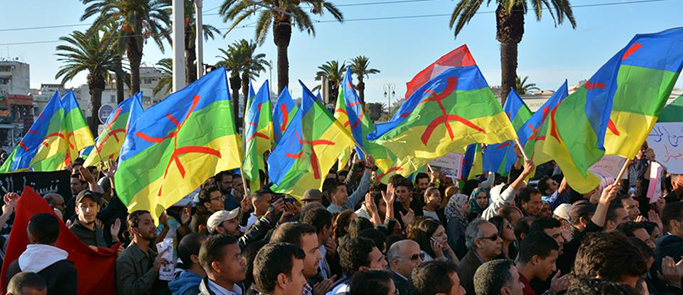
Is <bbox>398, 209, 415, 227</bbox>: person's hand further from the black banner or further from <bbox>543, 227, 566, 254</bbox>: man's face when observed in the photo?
the black banner

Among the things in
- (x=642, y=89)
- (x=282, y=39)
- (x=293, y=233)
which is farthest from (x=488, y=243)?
(x=282, y=39)

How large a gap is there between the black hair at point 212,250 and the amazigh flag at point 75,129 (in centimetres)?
772

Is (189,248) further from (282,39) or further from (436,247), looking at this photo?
(282,39)

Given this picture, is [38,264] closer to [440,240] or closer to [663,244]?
[440,240]

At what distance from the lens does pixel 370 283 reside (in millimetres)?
4160

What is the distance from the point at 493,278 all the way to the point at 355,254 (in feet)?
3.35

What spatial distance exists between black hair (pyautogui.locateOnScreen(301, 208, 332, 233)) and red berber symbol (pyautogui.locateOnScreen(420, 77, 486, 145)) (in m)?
3.31

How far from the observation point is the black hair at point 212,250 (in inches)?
190

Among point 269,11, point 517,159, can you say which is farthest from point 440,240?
point 269,11

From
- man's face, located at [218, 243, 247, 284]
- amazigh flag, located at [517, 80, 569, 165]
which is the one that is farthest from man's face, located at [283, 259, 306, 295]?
amazigh flag, located at [517, 80, 569, 165]

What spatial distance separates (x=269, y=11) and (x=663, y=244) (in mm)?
23002

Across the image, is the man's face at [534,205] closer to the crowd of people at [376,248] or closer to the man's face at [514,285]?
the crowd of people at [376,248]

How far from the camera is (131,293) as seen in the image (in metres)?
5.68

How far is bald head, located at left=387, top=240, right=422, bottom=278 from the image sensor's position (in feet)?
17.4
